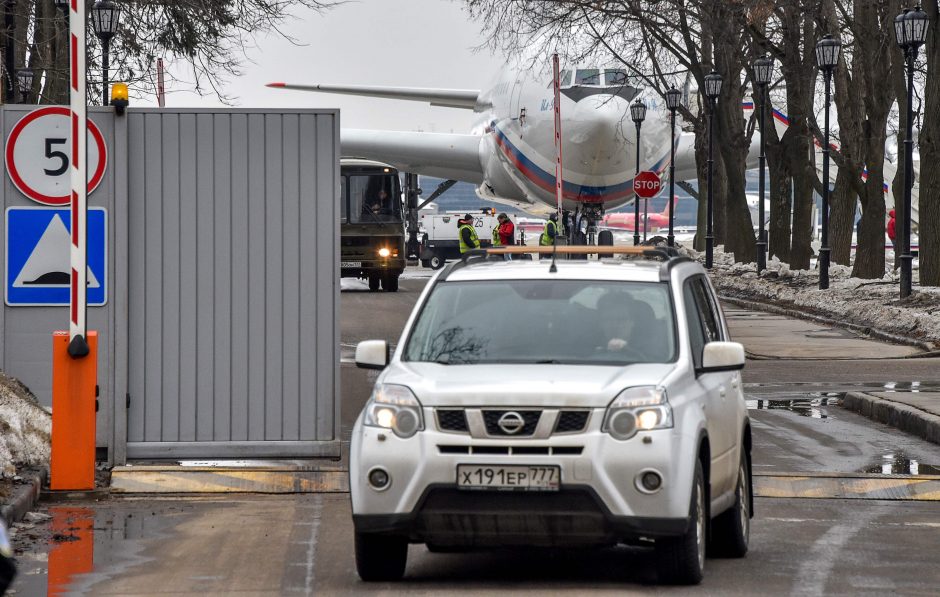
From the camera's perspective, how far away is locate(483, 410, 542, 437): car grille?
7.61 m

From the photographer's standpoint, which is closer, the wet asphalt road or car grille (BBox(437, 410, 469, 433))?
car grille (BBox(437, 410, 469, 433))

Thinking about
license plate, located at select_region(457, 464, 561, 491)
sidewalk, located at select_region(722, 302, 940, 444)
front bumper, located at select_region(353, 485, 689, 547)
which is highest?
license plate, located at select_region(457, 464, 561, 491)

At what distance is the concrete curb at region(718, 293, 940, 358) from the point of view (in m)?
23.6

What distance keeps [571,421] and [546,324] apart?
98 cm

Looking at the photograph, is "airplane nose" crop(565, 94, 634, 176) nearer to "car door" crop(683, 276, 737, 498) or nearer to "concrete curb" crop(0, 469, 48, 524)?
"concrete curb" crop(0, 469, 48, 524)

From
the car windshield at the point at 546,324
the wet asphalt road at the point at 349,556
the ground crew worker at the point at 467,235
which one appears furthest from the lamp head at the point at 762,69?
the car windshield at the point at 546,324

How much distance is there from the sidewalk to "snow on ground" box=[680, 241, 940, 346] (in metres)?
0.60

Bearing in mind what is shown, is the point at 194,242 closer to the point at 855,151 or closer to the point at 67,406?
the point at 67,406

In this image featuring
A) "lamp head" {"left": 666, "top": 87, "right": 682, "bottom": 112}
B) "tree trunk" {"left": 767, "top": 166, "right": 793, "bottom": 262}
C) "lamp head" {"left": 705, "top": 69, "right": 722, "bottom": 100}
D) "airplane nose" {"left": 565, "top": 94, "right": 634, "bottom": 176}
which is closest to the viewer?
"airplane nose" {"left": 565, "top": 94, "right": 634, "bottom": 176}

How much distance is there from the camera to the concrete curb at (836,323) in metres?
23.6

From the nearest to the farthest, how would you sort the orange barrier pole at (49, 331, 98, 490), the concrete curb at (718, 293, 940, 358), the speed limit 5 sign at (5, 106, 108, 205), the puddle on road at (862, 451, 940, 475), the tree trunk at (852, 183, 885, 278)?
the orange barrier pole at (49, 331, 98, 490) < the speed limit 5 sign at (5, 106, 108, 205) < the puddle on road at (862, 451, 940, 475) < the concrete curb at (718, 293, 940, 358) < the tree trunk at (852, 183, 885, 278)

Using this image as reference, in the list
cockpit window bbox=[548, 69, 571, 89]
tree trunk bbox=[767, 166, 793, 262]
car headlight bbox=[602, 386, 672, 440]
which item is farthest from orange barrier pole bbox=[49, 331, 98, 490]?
tree trunk bbox=[767, 166, 793, 262]

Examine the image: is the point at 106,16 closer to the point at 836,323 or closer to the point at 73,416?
the point at 836,323

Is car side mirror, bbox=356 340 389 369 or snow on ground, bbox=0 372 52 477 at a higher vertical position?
car side mirror, bbox=356 340 389 369
